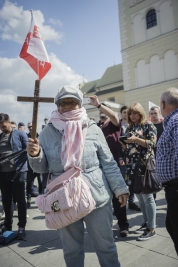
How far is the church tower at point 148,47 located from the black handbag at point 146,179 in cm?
1664

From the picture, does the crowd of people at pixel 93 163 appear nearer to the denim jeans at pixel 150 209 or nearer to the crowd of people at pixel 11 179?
the denim jeans at pixel 150 209

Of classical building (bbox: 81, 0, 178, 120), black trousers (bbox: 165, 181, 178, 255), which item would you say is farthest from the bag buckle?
classical building (bbox: 81, 0, 178, 120)

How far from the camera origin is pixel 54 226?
179cm

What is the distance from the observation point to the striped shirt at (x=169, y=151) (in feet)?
6.13

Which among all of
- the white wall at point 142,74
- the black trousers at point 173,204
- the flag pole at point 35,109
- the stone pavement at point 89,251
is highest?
the white wall at point 142,74

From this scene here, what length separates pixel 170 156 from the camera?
1.95 m

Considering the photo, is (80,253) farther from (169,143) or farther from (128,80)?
(128,80)

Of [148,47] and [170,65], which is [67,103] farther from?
[148,47]

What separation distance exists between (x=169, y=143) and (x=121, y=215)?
6.14 feet

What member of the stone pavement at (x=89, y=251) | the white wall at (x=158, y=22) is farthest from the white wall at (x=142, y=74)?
the stone pavement at (x=89, y=251)

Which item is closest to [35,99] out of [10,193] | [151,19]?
[10,193]

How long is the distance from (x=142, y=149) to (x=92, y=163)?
1364 millimetres

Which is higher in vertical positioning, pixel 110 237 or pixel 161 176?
pixel 161 176

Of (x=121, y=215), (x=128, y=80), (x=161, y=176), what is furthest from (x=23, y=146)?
(x=128, y=80)
